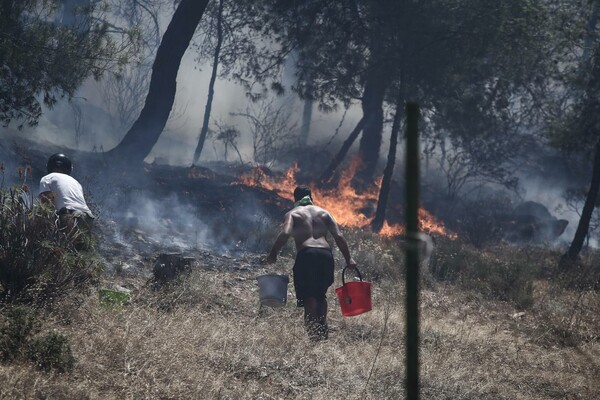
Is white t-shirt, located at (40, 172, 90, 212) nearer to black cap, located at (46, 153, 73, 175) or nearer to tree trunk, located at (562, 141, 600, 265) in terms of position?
black cap, located at (46, 153, 73, 175)

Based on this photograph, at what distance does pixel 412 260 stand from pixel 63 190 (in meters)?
7.39

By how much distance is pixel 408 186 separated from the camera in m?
25.7

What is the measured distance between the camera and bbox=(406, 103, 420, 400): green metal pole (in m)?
6.35

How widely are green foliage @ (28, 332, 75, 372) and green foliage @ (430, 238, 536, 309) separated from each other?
7.72 meters

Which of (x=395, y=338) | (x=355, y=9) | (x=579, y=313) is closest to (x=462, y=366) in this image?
(x=395, y=338)

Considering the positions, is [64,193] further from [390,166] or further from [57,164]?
[390,166]

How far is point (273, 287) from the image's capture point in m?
7.46

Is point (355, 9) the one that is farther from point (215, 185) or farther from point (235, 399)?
point (235, 399)

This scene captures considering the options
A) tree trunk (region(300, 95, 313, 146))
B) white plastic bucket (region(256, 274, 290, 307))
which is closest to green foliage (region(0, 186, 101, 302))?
white plastic bucket (region(256, 274, 290, 307))

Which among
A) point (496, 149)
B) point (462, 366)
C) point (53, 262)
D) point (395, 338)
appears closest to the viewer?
point (53, 262)

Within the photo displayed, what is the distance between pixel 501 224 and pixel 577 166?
4.88 metres

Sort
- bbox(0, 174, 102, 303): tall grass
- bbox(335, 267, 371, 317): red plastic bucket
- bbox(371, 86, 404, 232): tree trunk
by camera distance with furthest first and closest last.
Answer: bbox(371, 86, 404, 232): tree trunk → bbox(335, 267, 371, 317): red plastic bucket → bbox(0, 174, 102, 303): tall grass

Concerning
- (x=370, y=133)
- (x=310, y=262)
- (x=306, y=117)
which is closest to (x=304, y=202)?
(x=310, y=262)

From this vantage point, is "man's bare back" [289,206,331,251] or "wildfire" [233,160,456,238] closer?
"man's bare back" [289,206,331,251]
